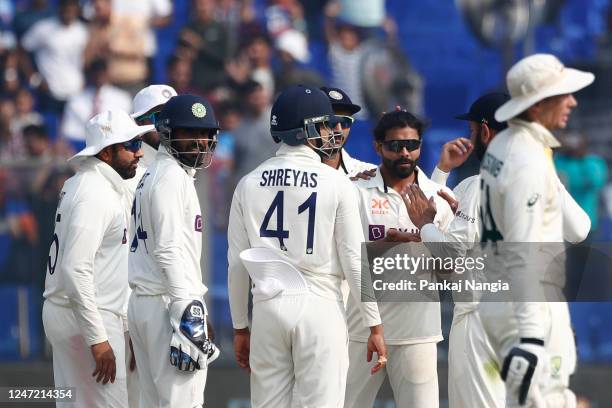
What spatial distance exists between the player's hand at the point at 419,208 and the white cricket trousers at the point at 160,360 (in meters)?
1.44

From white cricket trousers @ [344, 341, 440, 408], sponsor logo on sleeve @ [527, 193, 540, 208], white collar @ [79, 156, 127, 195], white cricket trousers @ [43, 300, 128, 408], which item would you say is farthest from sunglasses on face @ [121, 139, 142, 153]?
sponsor logo on sleeve @ [527, 193, 540, 208]

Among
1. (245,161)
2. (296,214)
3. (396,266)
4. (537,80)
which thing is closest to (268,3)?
(245,161)

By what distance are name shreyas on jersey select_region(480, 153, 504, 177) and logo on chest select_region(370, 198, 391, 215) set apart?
171 centimetres

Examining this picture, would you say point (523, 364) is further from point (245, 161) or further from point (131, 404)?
point (245, 161)

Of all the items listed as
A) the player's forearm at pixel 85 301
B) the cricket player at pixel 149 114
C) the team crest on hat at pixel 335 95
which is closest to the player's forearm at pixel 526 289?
the player's forearm at pixel 85 301

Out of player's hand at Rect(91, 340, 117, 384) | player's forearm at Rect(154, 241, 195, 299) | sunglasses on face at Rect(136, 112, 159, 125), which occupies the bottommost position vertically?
player's hand at Rect(91, 340, 117, 384)

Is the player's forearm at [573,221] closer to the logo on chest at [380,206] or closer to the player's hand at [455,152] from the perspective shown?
the logo on chest at [380,206]

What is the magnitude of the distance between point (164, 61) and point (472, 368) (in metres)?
6.08

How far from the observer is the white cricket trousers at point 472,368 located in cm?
673

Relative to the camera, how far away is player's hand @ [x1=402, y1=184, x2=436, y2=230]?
7.34 metres

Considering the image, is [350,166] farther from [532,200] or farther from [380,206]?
[532,200]

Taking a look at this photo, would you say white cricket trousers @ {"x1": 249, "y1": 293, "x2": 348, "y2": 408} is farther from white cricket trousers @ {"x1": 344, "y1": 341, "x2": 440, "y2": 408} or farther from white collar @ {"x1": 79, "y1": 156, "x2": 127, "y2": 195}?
white collar @ {"x1": 79, "y1": 156, "x2": 127, "y2": 195}

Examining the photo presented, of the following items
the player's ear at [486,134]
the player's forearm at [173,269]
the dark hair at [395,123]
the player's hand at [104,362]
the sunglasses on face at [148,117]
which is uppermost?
the sunglasses on face at [148,117]

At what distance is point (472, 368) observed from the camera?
696cm
